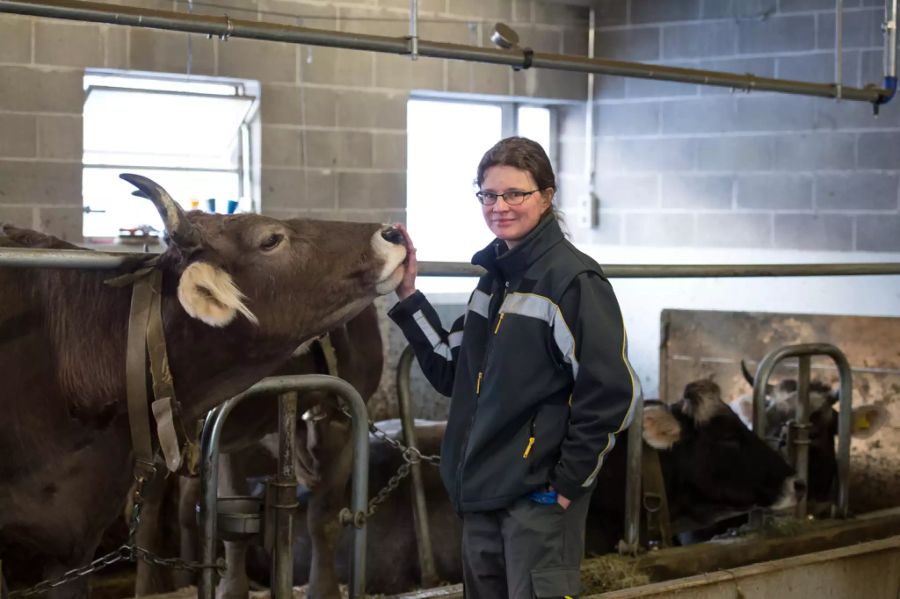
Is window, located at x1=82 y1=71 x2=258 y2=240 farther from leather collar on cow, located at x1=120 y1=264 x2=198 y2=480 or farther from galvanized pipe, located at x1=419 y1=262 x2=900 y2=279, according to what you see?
leather collar on cow, located at x1=120 y1=264 x2=198 y2=480

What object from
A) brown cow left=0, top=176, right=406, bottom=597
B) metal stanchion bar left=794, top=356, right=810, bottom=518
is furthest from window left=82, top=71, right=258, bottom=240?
brown cow left=0, top=176, right=406, bottom=597

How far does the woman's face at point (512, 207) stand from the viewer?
→ 2344 millimetres

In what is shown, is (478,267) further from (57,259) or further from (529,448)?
(57,259)

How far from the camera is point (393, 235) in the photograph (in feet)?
8.13

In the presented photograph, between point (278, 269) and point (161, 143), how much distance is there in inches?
169

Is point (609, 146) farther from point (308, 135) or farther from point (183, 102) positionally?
point (183, 102)

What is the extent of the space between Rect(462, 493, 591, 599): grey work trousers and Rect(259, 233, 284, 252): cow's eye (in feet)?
2.27

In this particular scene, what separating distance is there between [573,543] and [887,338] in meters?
4.15

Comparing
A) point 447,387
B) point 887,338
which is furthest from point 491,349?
point 887,338

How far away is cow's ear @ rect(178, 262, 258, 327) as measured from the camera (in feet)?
7.34

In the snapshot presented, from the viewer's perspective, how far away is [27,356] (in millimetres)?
2375

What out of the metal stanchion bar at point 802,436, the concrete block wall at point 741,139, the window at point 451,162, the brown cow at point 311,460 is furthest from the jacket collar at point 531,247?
the window at point 451,162

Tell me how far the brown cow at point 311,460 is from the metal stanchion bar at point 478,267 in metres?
0.57

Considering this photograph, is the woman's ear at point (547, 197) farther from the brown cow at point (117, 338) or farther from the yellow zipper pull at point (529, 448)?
the yellow zipper pull at point (529, 448)
